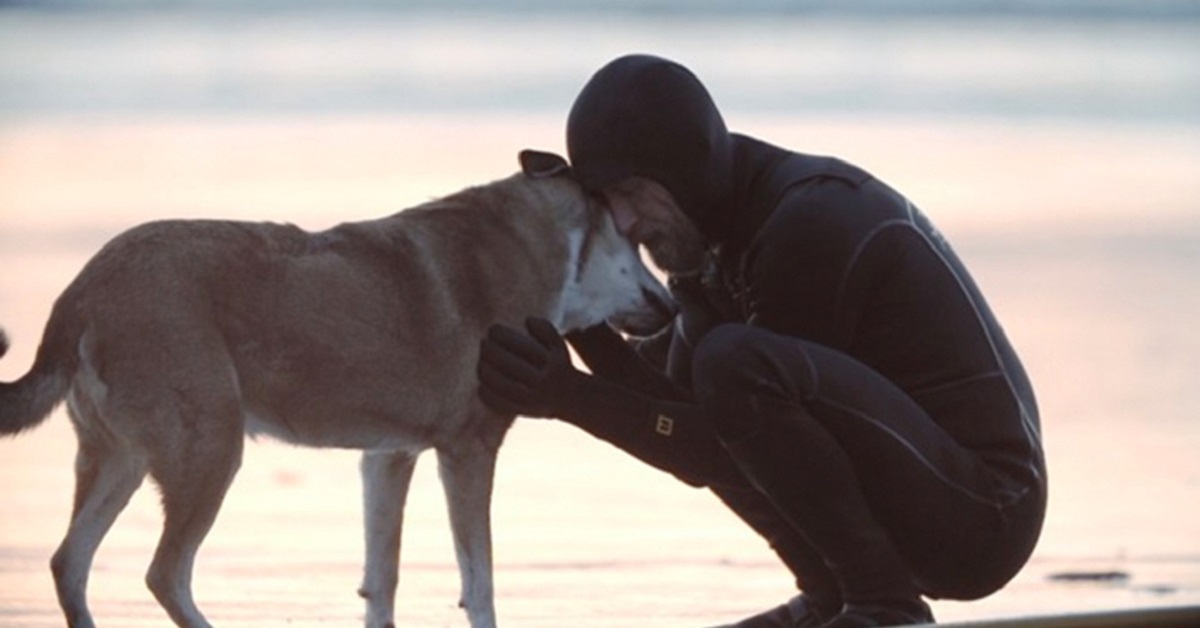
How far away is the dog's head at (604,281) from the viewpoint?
7512 mm

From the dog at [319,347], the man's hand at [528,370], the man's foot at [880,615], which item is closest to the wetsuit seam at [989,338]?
the man's foot at [880,615]

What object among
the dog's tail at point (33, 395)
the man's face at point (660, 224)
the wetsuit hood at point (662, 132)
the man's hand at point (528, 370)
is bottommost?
the dog's tail at point (33, 395)

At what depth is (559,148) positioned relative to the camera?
14.1 m

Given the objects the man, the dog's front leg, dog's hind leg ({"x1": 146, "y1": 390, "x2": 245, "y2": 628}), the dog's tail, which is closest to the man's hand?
the man

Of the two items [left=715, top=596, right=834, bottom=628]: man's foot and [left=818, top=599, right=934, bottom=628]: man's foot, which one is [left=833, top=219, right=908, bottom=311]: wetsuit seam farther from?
[left=715, top=596, right=834, bottom=628]: man's foot

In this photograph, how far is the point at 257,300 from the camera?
7.00 m

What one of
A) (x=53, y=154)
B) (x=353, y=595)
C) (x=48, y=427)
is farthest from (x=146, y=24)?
(x=353, y=595)

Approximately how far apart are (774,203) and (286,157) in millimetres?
9011

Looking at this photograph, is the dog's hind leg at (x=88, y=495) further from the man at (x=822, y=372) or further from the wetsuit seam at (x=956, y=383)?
the wetsuit seam at (x=956, y=383)

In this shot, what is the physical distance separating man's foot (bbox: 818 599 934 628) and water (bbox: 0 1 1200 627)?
0.78m

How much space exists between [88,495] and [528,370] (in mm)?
942

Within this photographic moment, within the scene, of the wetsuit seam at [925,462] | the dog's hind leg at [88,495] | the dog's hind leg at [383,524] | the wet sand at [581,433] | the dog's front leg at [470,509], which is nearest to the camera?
the wetsuit seam at [925,462]

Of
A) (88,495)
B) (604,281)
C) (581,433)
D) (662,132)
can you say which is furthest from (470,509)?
(581,433)

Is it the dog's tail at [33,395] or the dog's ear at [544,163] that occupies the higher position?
the dog's ear at [544,163]
